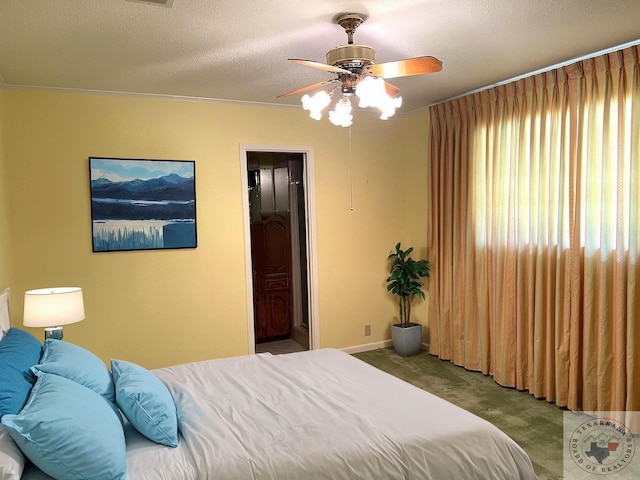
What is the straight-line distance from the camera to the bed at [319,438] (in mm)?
1821

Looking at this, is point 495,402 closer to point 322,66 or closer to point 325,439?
point 325,439

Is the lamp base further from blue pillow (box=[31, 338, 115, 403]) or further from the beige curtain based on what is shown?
the beige curtain

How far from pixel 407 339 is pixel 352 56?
3.19 metres

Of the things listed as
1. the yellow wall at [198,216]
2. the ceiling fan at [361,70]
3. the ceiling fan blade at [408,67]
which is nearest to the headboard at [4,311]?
the yellow wall at [198,216]

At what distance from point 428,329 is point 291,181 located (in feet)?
7.87

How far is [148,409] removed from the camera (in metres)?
2.01

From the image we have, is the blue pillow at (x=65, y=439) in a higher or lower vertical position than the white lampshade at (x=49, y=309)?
lower

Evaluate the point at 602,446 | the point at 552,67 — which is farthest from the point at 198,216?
the point at 602,446

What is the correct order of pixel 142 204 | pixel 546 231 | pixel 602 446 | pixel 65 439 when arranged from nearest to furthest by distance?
pixel 65 439 → pixel 602 446 → pixel 546 231 → pixel 142 204

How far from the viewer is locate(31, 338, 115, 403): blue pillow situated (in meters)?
2.08

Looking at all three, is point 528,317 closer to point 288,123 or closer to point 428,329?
point 428,329

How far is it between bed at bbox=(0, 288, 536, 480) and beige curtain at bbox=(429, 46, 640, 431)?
165cm

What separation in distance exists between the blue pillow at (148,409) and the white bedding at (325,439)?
2.1 inches

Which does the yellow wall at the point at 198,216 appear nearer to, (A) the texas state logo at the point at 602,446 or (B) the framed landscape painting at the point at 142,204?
(B) the framed landscape painting at the point at 142,204
